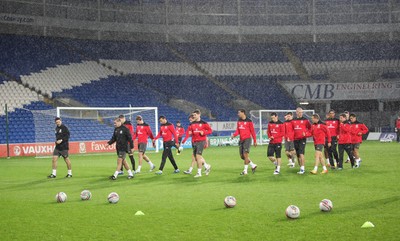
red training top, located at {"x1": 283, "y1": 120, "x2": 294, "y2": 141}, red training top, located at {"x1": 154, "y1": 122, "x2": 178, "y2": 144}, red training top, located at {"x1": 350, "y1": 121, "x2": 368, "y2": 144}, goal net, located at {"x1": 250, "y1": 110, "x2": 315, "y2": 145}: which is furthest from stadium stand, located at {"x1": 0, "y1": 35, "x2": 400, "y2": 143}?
red training top, located at {"x1": 350, "y1": 121, "x2": 368, "y2": 144}

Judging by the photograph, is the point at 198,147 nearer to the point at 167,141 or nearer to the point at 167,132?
the point at 167,141

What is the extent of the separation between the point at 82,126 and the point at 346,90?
28.2m

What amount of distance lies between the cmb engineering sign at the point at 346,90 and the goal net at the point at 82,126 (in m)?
19.8

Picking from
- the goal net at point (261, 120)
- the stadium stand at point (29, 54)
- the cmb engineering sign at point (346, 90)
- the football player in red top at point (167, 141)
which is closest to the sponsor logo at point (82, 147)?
the stadium stand at point (29, 54)

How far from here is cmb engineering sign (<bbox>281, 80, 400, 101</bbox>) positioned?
5266 cm

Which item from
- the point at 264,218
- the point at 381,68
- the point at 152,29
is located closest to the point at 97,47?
the point at 152,29

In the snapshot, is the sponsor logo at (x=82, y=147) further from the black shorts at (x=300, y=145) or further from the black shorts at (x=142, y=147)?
the black shorts at (x=300, y=145)

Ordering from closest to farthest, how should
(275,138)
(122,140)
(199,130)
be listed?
1. (122,140)
2. (199,130)
3. (275,138)

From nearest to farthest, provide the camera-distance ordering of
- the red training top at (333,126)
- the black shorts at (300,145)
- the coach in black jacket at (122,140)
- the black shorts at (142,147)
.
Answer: the coach in black jacket at (122,140) < the black shorts at (300,145) < the red training top at (333,126) < the black shorts at (142,147)

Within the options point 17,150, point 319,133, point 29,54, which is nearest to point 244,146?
point 319,133

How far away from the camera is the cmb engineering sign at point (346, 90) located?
5266cm

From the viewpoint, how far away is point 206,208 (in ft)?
37.5

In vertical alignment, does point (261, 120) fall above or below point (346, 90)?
below

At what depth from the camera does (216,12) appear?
51.8 m
